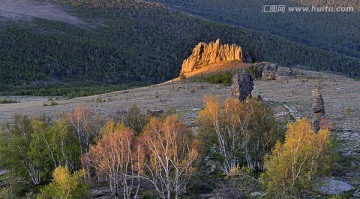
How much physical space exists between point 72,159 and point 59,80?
53.4 meters

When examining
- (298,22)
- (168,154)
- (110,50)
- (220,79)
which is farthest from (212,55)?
(298,22)

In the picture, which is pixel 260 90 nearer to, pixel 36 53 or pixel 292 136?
pixel 292 136

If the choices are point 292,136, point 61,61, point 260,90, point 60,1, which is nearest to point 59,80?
point 61,61

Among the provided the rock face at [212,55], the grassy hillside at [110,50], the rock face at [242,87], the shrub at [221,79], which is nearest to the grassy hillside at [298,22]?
the grassy hillside at [110,50]

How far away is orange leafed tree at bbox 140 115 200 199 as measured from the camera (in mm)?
11641

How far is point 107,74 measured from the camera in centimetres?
7256

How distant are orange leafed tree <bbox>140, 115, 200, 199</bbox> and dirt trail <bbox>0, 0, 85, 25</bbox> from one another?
80859 millimetres

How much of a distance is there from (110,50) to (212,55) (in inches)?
1468

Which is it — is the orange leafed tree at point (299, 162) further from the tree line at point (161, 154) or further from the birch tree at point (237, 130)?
the birch tree at point (237, 130)

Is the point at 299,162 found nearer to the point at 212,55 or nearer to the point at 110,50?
the point at 212,55

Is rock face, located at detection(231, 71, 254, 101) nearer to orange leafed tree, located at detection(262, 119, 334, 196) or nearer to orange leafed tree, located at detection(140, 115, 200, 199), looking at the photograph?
orange leafed tree, located at detection(140, 115, 200, 199)

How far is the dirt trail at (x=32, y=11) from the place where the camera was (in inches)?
3554

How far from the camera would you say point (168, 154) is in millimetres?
11781

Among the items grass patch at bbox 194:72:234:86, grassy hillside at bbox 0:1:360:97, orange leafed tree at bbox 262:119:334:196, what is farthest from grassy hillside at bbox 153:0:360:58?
orange leafed tree at bbox 262:119:334:196
